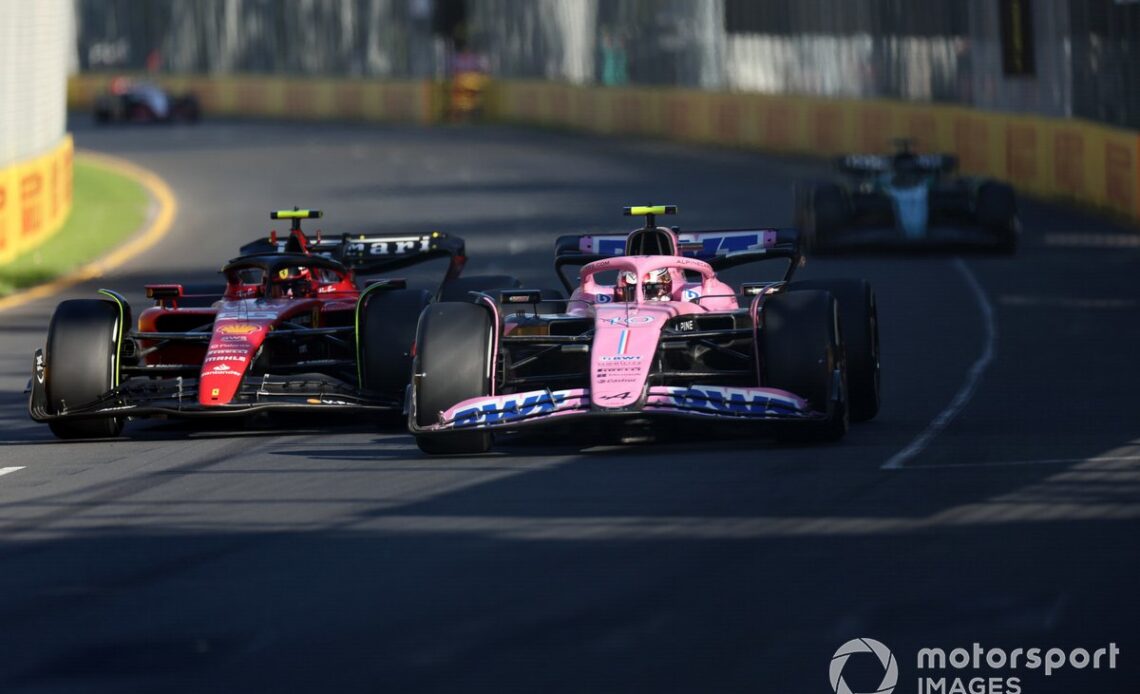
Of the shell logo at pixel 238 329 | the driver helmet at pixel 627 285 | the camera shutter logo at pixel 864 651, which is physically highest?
the driver helmet at pixel 627 285

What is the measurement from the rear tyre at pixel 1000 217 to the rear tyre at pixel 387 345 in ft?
41.1

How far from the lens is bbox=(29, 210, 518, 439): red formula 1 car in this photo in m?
14.0

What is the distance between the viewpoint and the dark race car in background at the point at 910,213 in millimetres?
25750

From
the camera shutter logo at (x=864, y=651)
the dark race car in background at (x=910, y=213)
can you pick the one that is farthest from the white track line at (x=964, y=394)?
the camera shutter logo at (x=864, y=651)

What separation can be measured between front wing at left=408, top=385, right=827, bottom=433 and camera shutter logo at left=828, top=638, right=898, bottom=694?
4342mm

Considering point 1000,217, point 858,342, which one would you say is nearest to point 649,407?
point 858,342

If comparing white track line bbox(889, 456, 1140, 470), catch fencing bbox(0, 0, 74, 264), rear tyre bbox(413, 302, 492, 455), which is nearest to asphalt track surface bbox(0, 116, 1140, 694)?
white track line bbox(889, 456, 1140, 470)

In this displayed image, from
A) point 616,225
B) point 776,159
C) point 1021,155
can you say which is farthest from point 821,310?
point 776,159

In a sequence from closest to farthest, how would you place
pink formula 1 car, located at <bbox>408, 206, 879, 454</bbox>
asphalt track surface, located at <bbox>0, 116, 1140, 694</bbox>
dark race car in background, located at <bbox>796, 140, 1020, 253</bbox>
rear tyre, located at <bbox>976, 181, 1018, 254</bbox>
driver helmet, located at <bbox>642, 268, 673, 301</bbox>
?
asphalt track surface, located at <bbox>0, 116, 1140, 694</bbox>
pink formula 1 car, located at <bbox>408, 206, 879, 454</bbox>
driver helmet, located at <bbox>642, 268, 673, 301</bbox>
rear tyre, located at <bbox>976, 181, 1018, 254</bbox>
dark race car in background, located at <bbox>796, 140, 1020, 253</bbox>

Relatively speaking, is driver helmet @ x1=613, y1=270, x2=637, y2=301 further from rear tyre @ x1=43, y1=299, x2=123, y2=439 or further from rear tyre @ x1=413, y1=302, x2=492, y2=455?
rear tyre @ x1=43, y1=299, x2=123, y2=439

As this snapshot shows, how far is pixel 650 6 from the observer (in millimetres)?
58875

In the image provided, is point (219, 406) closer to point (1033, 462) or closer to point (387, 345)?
point (387, 345)

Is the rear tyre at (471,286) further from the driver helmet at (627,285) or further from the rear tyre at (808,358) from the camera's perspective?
the rear tyre at (808,358)

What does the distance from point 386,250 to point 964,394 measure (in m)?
5.06
